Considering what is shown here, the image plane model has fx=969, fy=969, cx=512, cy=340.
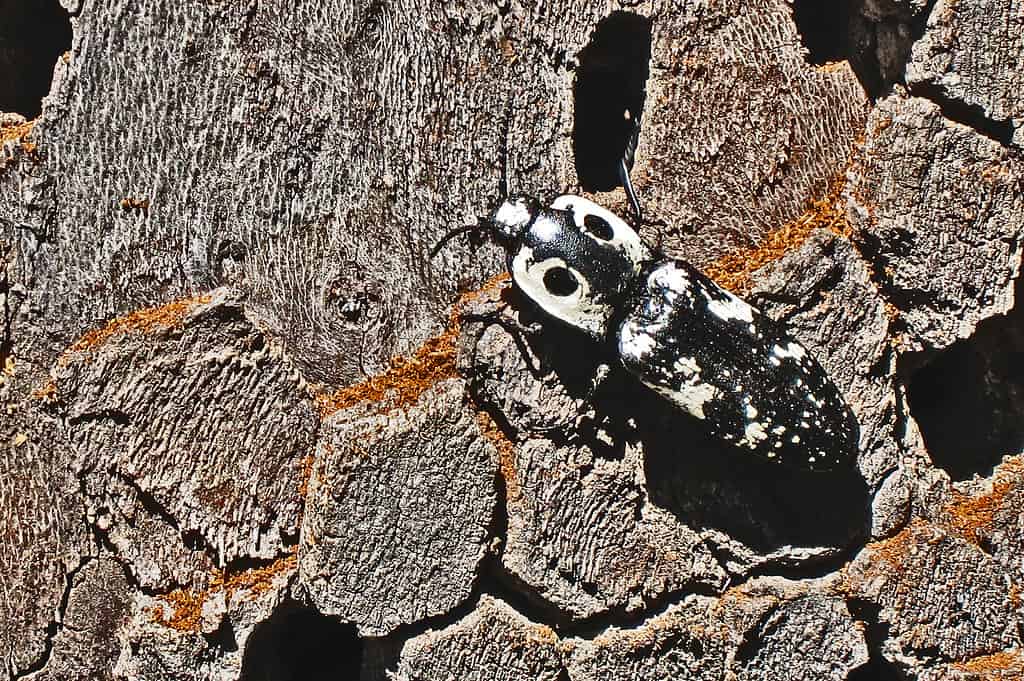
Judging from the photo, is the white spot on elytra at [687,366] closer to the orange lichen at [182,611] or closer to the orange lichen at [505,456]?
the orange lichen at [505,456]

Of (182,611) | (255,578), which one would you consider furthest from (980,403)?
(182,611)

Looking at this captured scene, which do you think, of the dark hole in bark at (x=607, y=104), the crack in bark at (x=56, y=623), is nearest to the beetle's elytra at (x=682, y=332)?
the dark hole in bark at (x=607, y=104)

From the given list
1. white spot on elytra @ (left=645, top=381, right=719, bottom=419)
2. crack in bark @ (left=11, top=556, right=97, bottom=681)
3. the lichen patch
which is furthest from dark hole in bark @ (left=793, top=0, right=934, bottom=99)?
crack in bark @ (left=11, top=556, right=97, bottom=681)

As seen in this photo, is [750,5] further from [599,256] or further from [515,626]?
[515,626]

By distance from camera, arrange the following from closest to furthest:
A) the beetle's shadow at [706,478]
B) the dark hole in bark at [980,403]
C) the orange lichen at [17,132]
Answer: the orange lichen at [17,132] < the beetle's shadow at [706,478] < the dark hole in bark at [980,403]

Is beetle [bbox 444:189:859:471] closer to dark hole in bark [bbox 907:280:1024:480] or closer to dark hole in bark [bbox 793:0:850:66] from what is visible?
dark hole in bark [bbox 907:280:1024:480]

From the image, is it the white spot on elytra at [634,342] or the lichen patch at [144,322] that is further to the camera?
the white spot on elytra at [634,342]

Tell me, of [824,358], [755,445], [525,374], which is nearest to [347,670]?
[525,374]

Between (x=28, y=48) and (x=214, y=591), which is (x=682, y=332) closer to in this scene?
(x=214, y=591)
